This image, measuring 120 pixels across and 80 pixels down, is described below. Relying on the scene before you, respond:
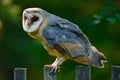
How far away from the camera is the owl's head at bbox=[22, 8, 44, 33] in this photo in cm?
576

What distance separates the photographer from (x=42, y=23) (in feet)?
19.0

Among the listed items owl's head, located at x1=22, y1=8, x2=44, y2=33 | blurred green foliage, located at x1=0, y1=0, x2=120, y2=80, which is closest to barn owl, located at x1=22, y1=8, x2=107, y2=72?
owl's head, located at x1=22, y1=8, x2=44, y2=33

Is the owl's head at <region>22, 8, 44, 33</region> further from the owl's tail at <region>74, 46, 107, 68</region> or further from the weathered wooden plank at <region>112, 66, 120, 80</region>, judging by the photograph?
the weathered wooden plank at <region>112, 66, 120, 80</region>

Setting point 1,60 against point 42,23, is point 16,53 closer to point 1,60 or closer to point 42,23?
point 1,60

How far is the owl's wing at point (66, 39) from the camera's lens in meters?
5.83

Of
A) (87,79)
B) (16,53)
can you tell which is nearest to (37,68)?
(16,53)

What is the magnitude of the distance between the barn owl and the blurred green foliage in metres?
3.77

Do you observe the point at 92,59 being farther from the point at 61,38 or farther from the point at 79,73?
the point at 61,38

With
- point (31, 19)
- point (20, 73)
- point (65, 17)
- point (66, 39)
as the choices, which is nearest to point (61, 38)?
point (66, 39)

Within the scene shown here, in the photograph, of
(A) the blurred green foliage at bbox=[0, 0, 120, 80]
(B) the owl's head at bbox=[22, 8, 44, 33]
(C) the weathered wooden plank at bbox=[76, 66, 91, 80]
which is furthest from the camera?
(A) the blurred green foliage at bbox=[0, 0, 120, 80]

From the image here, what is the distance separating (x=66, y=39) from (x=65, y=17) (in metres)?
4.04

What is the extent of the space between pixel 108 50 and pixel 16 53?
106 centimetres

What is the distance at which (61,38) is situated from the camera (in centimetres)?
584

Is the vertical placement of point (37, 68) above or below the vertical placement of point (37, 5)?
below
